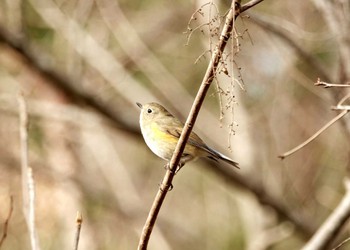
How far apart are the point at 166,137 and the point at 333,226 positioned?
1111 mm

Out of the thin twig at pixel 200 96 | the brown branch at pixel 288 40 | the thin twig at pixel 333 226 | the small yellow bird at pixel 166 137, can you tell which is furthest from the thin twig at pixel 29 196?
the brown branch at pixel 288 40

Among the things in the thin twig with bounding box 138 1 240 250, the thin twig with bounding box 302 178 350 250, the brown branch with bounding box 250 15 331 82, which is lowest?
the thin twig with bounding box 302 178 350 250

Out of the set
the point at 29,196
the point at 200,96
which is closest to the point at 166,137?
the point at 29,196

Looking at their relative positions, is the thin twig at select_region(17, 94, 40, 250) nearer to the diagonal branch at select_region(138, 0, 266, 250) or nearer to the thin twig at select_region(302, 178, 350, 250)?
the diagonal branch at select_region(138, 0, 266, 250)

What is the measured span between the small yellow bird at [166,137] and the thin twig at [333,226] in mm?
805

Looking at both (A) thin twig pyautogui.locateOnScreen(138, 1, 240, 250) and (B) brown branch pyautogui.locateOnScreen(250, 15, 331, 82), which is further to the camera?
(B) brown branch pyautogui.locateOnScreen(250, 15, 331, 82)

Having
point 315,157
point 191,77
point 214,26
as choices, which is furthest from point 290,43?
point 191,77

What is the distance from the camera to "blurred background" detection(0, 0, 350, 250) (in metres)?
5.30

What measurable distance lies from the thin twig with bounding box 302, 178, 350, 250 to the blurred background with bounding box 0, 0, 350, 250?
0.57m

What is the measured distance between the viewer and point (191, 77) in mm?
8156

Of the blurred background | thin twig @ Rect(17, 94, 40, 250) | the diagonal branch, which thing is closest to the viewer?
the diagonal branch

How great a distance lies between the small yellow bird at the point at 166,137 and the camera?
10.9ft

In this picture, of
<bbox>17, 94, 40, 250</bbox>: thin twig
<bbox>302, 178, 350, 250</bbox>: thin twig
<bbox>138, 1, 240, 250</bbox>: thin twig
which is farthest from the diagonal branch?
<bbox>302, 178, 350, 250</bbox>: thin twig

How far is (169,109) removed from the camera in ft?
20.8
